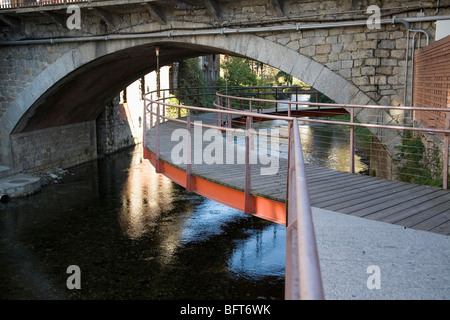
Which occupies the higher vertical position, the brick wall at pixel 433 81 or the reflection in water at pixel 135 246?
the brick wall at pixel 433 81

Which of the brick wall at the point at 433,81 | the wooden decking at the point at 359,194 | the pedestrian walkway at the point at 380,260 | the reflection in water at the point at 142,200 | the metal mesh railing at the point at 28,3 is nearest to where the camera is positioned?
the pedestrian walkway at the point at 380,260

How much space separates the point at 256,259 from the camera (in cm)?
829

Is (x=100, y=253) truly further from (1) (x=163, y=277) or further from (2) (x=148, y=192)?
(2) (x=148, y=192)

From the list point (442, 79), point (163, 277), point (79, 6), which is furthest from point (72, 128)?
point (442, 79)

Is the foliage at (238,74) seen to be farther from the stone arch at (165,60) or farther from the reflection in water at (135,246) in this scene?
the reflection in water at (135,246)

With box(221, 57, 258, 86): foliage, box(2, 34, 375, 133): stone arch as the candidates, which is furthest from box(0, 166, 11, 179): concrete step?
box(221, 57, 258, 86): foliage

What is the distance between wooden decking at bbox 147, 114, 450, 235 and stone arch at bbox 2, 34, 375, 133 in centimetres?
260

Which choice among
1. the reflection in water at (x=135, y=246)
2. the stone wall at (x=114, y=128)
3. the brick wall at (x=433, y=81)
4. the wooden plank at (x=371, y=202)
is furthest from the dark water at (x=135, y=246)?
the stone wall at (x=114, y=128)

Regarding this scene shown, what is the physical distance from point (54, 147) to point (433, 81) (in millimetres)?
11842

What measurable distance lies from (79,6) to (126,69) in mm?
3789

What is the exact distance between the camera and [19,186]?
12.3 m

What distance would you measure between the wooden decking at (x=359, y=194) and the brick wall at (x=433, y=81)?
166 centimetres

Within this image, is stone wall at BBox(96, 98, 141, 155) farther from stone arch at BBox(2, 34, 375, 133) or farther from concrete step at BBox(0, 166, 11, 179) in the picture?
concrete step at BBox(0, 166, 11, 179)

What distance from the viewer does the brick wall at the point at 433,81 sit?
6273 millimetres
